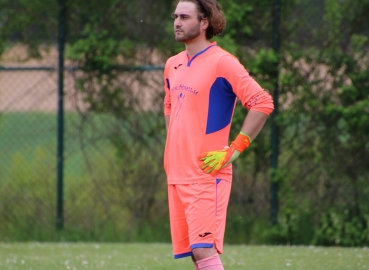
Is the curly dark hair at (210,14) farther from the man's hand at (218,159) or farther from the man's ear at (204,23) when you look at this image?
the man's hand at (218,159)

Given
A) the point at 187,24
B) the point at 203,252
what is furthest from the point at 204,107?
the point at 203,252

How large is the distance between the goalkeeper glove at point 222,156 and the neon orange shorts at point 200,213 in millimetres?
101

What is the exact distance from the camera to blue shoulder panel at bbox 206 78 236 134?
12.7 feet

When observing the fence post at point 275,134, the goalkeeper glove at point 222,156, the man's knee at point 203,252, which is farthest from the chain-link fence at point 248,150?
the man's knee at point 203,252

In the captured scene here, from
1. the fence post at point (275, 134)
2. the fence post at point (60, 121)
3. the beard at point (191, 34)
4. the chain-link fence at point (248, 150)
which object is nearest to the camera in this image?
the beard at point (191, 34)

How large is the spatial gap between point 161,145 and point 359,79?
2578mm

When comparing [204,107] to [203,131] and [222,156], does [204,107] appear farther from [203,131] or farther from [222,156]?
[222,156]

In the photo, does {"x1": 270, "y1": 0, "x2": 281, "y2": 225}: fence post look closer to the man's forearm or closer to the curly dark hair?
the curly dark hair

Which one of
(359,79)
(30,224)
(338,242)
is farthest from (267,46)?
(30,224)

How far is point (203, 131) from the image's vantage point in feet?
12.8

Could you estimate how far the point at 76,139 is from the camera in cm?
861

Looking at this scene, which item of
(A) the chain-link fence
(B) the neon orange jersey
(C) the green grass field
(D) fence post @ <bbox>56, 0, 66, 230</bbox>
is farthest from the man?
(D) fence post @ <bbox>56, 0, 66, 230</bbox>

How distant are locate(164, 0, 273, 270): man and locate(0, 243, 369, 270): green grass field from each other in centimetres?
235

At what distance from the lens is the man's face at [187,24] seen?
399 centimetres
